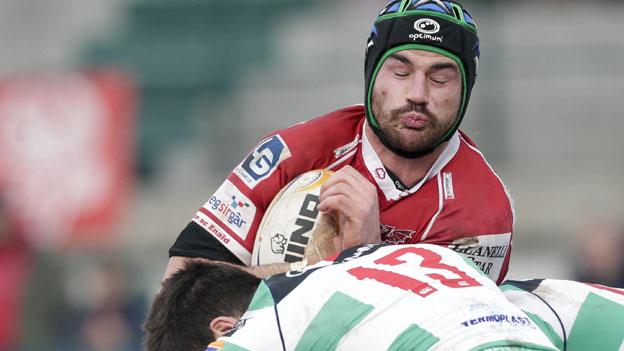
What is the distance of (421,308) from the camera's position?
12.8 ft

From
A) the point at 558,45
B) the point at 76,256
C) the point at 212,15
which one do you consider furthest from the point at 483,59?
the point at 76,256

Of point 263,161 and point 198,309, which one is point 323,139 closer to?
point 263,161

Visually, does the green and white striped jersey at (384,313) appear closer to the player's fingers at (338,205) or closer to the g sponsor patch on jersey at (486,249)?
the player's fingers at (338,205)

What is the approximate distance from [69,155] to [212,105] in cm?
178

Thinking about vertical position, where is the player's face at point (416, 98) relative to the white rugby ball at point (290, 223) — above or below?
above

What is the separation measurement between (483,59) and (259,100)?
8.09 feet

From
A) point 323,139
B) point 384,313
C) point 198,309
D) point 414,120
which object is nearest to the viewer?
point 384,313

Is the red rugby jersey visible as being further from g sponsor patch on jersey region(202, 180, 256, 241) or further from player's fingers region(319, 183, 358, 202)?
player's fingers region(319, 183, 358, 202)

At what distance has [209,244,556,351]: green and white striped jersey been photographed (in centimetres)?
386

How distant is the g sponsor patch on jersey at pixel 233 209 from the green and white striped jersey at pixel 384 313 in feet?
3.18

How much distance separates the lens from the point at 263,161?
16.8 feet

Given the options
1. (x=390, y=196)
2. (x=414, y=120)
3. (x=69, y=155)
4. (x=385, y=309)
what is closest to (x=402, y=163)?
(x=390, y=196)

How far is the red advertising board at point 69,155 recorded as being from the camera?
13.4 m

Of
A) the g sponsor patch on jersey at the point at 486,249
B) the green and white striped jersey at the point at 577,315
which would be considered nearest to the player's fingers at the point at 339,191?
the g sponsor patch on jersey at the point at 486,249
